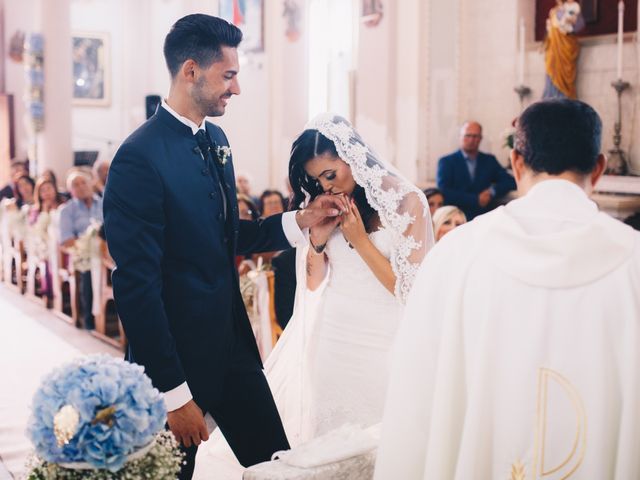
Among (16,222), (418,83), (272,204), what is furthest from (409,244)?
(16,222)

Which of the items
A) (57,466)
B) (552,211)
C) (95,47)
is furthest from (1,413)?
(95,47)

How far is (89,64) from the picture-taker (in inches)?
659

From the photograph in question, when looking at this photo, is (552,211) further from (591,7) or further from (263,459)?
(591,7)

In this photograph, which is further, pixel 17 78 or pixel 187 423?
pixel 17 78

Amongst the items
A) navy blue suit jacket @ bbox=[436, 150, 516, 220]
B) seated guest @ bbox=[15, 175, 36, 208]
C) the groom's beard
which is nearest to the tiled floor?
seated guest @ bbox=[15, 175, 36, 208]

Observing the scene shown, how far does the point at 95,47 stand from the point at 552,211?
53.2 ft

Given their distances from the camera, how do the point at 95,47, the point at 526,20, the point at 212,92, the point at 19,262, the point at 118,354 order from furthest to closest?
1. the point at 95,47
2. the point at 19,262
3. the point at 526,20
4. the point at 118,354
5. the point at 212,92

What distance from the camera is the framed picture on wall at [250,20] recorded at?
1150 centimetres

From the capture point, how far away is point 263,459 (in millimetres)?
2568

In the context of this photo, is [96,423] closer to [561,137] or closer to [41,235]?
[561,137]

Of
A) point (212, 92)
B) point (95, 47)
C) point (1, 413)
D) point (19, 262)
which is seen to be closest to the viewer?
point (212, 92)

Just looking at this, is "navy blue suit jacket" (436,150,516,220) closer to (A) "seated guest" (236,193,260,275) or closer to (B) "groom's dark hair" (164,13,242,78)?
(A) "seated guest" (236,193,260,275)

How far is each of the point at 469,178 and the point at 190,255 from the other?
17.2 ft

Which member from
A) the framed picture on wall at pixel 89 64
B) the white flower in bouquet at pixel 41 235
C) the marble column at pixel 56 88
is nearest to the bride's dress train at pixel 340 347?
the white flower in bouquet at pixel 41 235
